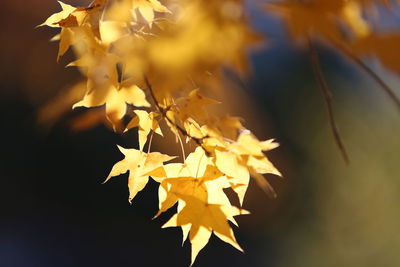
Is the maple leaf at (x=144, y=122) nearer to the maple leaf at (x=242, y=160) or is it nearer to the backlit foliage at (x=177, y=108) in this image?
the backlit foliage at (x=177, y=108)

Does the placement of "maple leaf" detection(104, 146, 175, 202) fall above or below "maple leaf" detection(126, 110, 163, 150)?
below

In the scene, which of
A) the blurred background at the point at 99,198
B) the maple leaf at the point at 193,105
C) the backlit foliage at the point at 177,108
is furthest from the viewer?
the blurred background at the point at 99,198

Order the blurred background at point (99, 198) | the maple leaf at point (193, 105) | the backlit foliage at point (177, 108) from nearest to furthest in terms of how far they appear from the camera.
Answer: the backlit foliage at point (177, 108)
the maple leaf at point (193, 105)
the blurred background at point (99, 198)

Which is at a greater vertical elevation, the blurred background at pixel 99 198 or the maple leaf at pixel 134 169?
the maple leaf at pixel 134 169

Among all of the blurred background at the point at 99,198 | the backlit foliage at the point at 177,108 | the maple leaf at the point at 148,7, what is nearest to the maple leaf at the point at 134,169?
the backlit foliage at the point at 177,108

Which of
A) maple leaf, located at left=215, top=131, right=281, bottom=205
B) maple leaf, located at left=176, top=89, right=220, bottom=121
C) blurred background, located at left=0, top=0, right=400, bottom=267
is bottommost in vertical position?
blurred background, located at left=0, top=0, right=400, bottom=267

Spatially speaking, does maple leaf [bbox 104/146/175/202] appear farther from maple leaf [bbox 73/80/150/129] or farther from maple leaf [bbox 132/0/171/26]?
maple leaf [bbox 132/0/171/26]

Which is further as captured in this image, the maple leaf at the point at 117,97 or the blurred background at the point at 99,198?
the blurred background at the point at 99,198

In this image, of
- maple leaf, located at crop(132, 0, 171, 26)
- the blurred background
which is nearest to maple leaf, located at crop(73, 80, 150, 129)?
maple leaf, located at crop(132, 0, 171, 26)

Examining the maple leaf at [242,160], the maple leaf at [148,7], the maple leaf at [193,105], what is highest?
the maple leaf at [148,7]

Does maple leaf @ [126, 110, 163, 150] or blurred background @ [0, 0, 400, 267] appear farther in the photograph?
blurred background @ [0, 0, 400, 267]

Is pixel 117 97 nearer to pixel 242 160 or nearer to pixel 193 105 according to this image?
pixel 193 105
